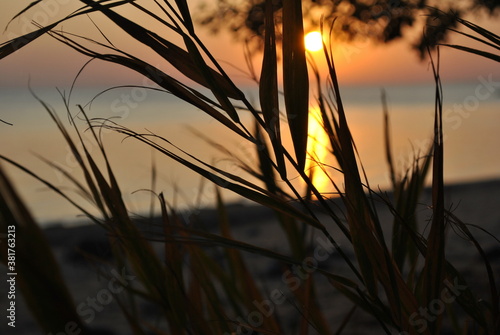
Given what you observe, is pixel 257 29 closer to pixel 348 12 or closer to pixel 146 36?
pixel 348 12

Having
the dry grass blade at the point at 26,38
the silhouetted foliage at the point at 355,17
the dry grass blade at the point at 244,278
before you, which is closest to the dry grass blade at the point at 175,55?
the dry grass blade at the point at 26,38

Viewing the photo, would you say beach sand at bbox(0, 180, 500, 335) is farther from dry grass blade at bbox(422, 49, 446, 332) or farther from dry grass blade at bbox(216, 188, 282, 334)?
dry grass blade at bbox(422, 49, 446, 332)

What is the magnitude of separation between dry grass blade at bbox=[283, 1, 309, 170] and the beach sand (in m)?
0.27

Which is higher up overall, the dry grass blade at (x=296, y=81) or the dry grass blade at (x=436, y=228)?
the dry grass blade at (x=296, y=81)

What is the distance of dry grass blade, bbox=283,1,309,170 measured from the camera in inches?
22.0

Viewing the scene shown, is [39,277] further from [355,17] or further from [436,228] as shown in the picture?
[355,17]

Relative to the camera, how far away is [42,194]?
5.61m

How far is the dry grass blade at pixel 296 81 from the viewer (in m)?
0.56

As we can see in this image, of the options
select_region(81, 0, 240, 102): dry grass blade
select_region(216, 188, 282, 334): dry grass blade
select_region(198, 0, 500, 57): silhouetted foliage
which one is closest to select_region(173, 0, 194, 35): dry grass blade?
select_region(81, 0, 240, 102): dry grass blade

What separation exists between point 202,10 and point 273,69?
1892mm

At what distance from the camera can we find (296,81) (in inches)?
22.2

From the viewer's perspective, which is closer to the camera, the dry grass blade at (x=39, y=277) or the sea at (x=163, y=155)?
the dry grass blade at (x=39, y=277)

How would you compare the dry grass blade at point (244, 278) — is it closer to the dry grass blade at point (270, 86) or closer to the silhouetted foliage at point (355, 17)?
the dry grass blade at point (270, 86)

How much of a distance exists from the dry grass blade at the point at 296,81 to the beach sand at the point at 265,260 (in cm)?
27
